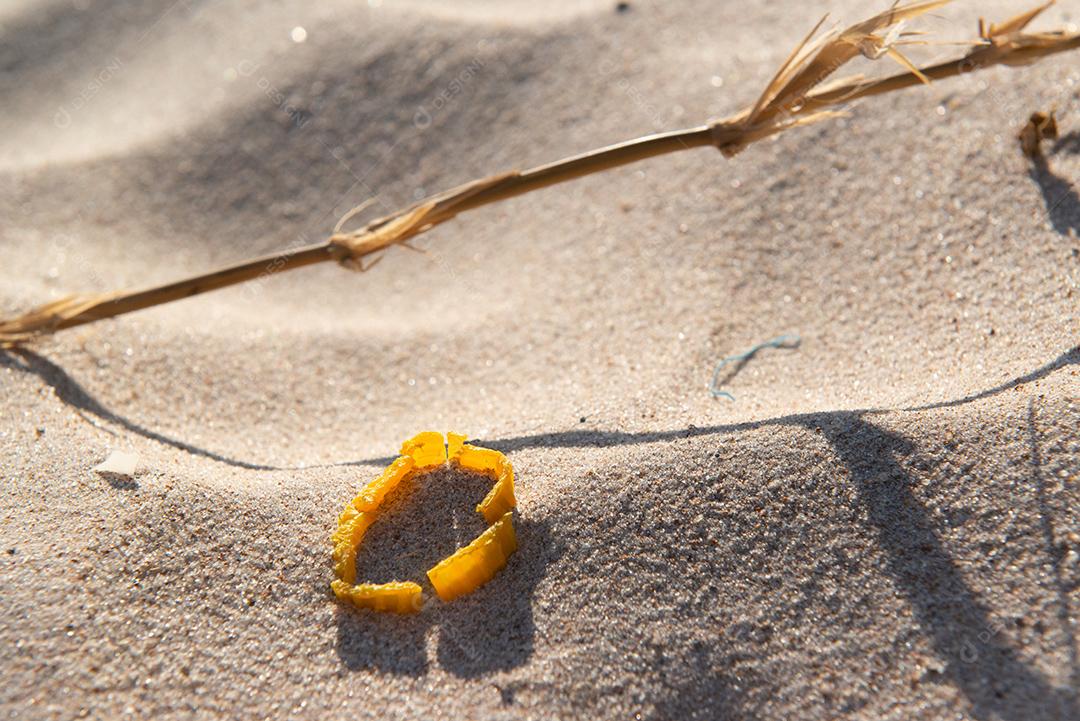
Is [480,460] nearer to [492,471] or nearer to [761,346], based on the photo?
[492,471]

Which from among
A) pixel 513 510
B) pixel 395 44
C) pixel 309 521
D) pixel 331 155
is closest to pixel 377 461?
pixel 309 521

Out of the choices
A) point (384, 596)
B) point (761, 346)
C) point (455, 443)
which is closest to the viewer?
point (384, 596)

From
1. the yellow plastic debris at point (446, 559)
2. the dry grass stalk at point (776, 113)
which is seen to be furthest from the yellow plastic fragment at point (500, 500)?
the dry grass stalk at point (776, 113)

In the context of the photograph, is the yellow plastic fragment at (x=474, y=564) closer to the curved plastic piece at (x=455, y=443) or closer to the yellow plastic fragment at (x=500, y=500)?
the yellow plastic fragment at (x=500, y=500)

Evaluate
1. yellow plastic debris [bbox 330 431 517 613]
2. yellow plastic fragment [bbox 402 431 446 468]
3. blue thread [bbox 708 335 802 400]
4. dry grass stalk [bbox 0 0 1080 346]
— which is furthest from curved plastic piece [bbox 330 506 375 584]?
blue thread [bbox 708 335 802 400]

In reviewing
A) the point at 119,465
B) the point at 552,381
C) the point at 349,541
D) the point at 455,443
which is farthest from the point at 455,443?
the point at 119,465

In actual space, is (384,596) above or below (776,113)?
below
